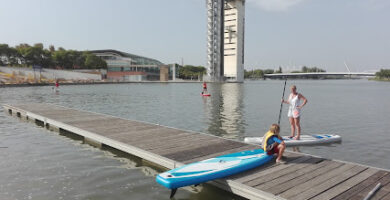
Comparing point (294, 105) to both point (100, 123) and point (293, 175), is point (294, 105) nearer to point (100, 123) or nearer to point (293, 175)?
point (293, 175)

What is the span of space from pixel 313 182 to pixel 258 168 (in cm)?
171

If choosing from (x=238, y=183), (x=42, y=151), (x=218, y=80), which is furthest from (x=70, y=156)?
(x=218, y=80)

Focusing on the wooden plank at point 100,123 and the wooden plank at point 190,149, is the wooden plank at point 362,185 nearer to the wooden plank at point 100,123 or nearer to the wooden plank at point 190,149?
the wooden plank at point 190,149

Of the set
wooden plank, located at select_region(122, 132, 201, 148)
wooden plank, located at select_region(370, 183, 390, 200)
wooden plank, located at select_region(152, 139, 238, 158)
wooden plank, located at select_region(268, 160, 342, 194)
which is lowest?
wooden plank, located at select_region(370, 183, 390, 200)

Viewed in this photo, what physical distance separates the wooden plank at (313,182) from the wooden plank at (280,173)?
0.78m

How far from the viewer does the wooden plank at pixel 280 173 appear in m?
7.82

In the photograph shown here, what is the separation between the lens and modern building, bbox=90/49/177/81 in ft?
543

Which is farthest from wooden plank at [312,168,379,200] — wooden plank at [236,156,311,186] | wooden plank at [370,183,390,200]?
wooden plank at [236,156,311,186]

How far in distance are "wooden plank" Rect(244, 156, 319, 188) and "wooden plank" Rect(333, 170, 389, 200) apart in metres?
1.73

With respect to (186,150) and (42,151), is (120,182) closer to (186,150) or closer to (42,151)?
(186,150)

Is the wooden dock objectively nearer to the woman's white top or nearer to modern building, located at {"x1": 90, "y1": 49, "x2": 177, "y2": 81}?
the woman's white top

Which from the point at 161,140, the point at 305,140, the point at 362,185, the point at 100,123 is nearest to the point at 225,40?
the point at 100,123

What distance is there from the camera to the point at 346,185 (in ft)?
25.0

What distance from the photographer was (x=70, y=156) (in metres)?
13.0
